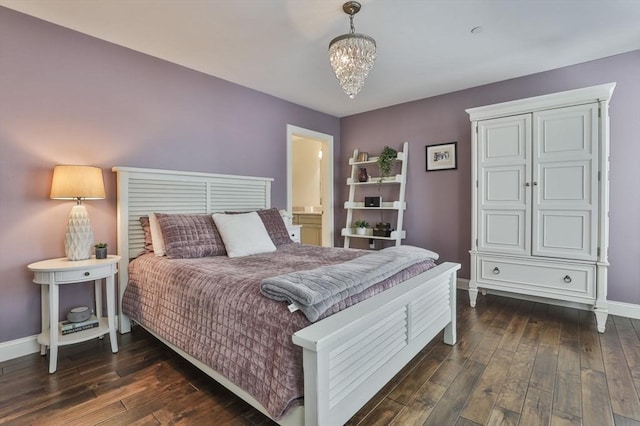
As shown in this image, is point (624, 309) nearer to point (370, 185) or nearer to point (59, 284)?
point (370, 185)

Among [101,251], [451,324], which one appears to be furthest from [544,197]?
[101,251]

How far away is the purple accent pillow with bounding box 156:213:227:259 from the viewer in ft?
7.83

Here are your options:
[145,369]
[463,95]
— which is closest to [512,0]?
[463,95]

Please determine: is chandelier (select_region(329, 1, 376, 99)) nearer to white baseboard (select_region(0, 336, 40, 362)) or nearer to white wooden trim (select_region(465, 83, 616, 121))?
white wooden trim (select_region(465, 83, 616, 121))

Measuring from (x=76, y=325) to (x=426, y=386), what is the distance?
242 cm

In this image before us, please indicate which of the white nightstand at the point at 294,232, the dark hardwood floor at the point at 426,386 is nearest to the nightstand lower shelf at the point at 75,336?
the dark hardwood floor at the point at 426,386

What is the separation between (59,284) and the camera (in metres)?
2.08

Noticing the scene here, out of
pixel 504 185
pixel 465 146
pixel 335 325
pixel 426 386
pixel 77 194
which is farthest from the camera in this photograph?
pixel 465 146

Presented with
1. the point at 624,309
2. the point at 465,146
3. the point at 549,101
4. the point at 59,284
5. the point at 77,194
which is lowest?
the point at 624,309

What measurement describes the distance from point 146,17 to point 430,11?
6.69 ft

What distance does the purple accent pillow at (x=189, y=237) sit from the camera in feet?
7.83

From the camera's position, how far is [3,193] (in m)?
2.14

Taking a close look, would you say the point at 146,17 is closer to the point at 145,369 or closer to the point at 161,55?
the point at 161,55

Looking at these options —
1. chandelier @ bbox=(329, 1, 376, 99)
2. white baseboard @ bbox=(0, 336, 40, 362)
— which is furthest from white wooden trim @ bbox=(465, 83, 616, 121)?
white baseboard @ bbox=(0, 336, 40, 362)
